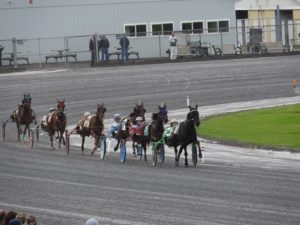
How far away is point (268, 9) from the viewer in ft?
254

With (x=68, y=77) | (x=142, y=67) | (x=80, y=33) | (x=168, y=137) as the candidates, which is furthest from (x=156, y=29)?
(x=168, y=137)

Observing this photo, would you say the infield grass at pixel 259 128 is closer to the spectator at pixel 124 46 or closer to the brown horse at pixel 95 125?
the brown horse at pixel 95 125

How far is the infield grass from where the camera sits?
95.8 feet

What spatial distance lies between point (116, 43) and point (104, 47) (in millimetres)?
4272

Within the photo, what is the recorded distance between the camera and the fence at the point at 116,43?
5966 centimetres

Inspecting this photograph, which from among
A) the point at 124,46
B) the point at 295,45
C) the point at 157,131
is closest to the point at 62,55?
the point at 124,46

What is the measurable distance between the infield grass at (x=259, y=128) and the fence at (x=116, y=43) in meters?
21.6

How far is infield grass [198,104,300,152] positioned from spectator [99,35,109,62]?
18.7 m

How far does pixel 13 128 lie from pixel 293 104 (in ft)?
33.7

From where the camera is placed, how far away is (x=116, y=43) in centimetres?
6094

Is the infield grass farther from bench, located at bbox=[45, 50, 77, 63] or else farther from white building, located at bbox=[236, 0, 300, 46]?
white building, located at bbox=[236, 0, 300, 46]

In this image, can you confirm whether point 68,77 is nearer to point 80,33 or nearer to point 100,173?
point 80,33

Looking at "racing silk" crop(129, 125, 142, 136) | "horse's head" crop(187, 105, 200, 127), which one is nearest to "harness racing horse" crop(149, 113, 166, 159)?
"racing silk" crop(129, 125, 142, 136)

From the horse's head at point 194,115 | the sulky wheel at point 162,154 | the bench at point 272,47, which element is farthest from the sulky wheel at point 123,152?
the bench at point 272,47
